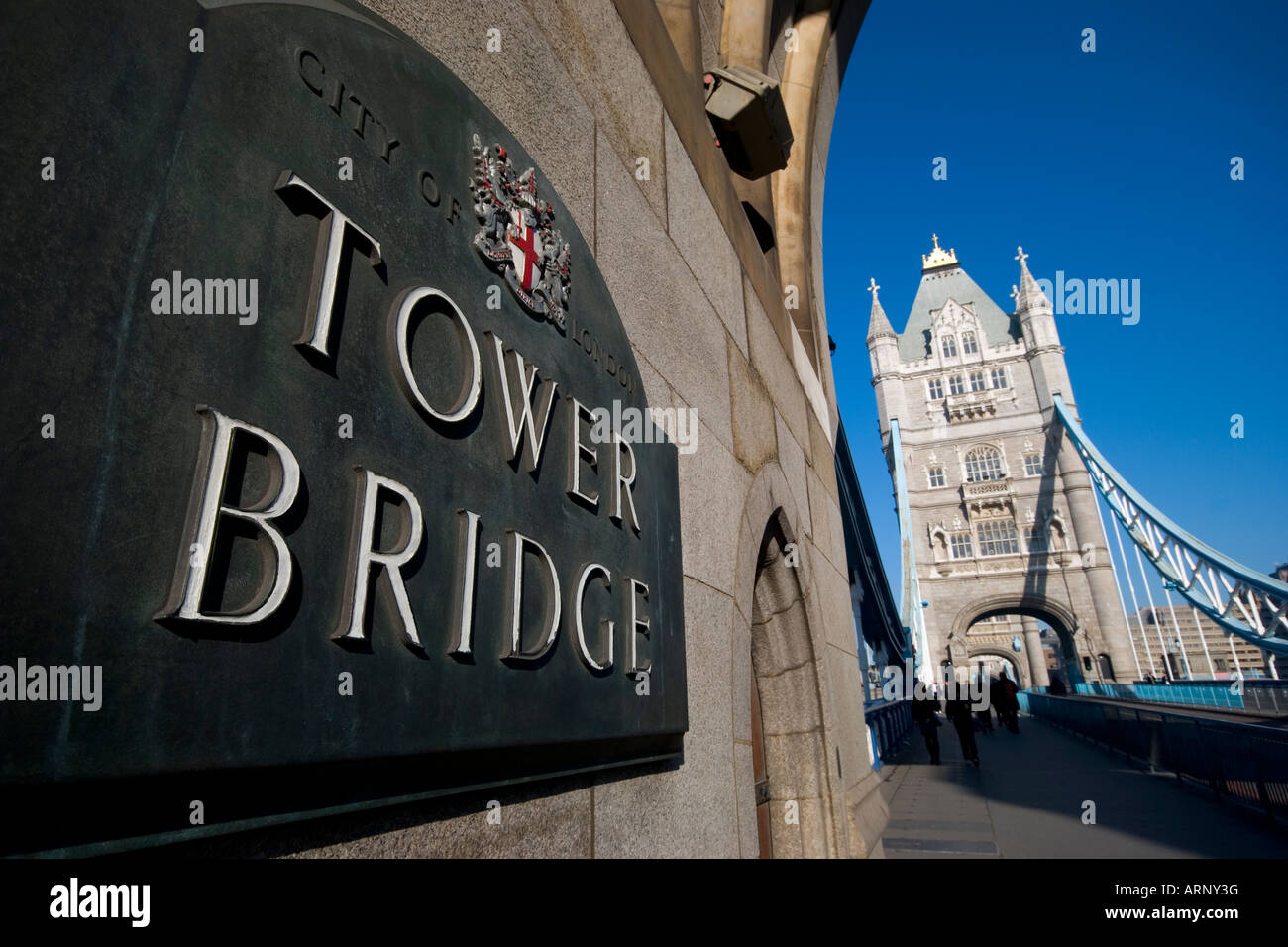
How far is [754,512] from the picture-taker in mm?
3686

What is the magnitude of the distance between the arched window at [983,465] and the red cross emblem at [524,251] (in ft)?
211

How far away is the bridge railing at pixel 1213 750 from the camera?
685 centimetres

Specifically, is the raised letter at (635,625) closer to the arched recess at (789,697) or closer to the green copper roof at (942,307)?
the arched recess at (789,697)

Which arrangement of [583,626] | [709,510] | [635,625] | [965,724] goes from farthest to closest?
[965,724] → [709,510] → [635,625] → [583,626]

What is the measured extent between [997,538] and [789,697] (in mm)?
59573

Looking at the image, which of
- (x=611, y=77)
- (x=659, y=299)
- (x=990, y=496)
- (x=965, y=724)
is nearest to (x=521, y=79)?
(x=611, y=77)

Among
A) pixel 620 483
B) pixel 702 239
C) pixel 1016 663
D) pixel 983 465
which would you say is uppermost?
pixel 983 465

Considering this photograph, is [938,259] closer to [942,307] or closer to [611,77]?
[942,307]

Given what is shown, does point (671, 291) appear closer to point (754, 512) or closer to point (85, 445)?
point (754, 512)

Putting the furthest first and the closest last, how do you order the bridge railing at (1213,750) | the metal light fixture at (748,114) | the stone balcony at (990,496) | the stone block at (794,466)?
the stone balcony at (990,496) → the bridge railing at (1213,750) → the stone block at (794,466) → the metal light fixture at (748,114)

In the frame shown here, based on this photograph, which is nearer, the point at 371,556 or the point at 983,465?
the point at 371,556

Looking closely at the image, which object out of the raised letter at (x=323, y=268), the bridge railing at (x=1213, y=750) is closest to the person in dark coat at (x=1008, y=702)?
the bridge railing at (x=1213, y=750)

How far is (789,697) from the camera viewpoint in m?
4.50
